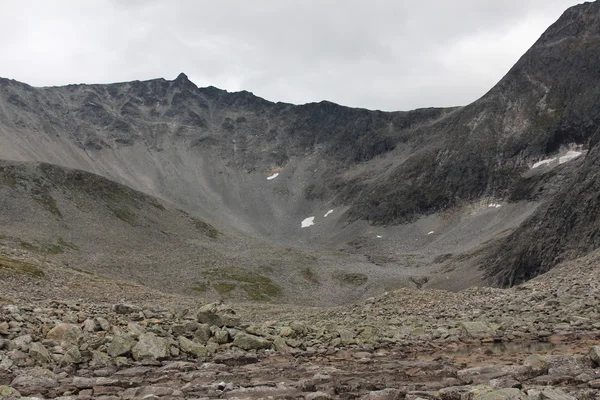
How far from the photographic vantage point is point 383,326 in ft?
102

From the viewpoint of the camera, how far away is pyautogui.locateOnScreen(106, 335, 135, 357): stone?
2120cm

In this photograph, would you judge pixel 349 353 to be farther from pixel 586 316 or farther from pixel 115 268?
pixel 115 268

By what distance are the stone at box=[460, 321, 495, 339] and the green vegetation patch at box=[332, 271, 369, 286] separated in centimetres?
9157

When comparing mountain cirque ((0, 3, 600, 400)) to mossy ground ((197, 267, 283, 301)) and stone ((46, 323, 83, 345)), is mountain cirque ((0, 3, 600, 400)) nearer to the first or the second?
stone ((46, 323, 83, 345))

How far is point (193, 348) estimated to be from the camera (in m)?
23.2

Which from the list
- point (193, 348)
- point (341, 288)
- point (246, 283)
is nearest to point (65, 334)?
point (193, 348)

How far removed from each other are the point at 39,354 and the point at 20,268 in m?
46.9

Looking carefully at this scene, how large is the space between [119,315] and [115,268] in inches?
3001

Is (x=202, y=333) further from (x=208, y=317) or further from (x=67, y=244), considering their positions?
(x=67, y=244)

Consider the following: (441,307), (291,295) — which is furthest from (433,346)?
(291,295)

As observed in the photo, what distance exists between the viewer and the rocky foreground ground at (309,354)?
16125 mm

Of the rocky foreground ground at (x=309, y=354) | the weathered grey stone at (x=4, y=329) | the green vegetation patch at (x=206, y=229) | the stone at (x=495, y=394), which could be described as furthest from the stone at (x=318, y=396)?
the green vegetation patch at (x=206, y=229)

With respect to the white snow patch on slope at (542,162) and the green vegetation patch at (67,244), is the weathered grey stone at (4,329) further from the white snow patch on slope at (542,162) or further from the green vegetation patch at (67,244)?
the white snow patch on slope at (542,162)

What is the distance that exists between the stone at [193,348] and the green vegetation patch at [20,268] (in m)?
41.3
